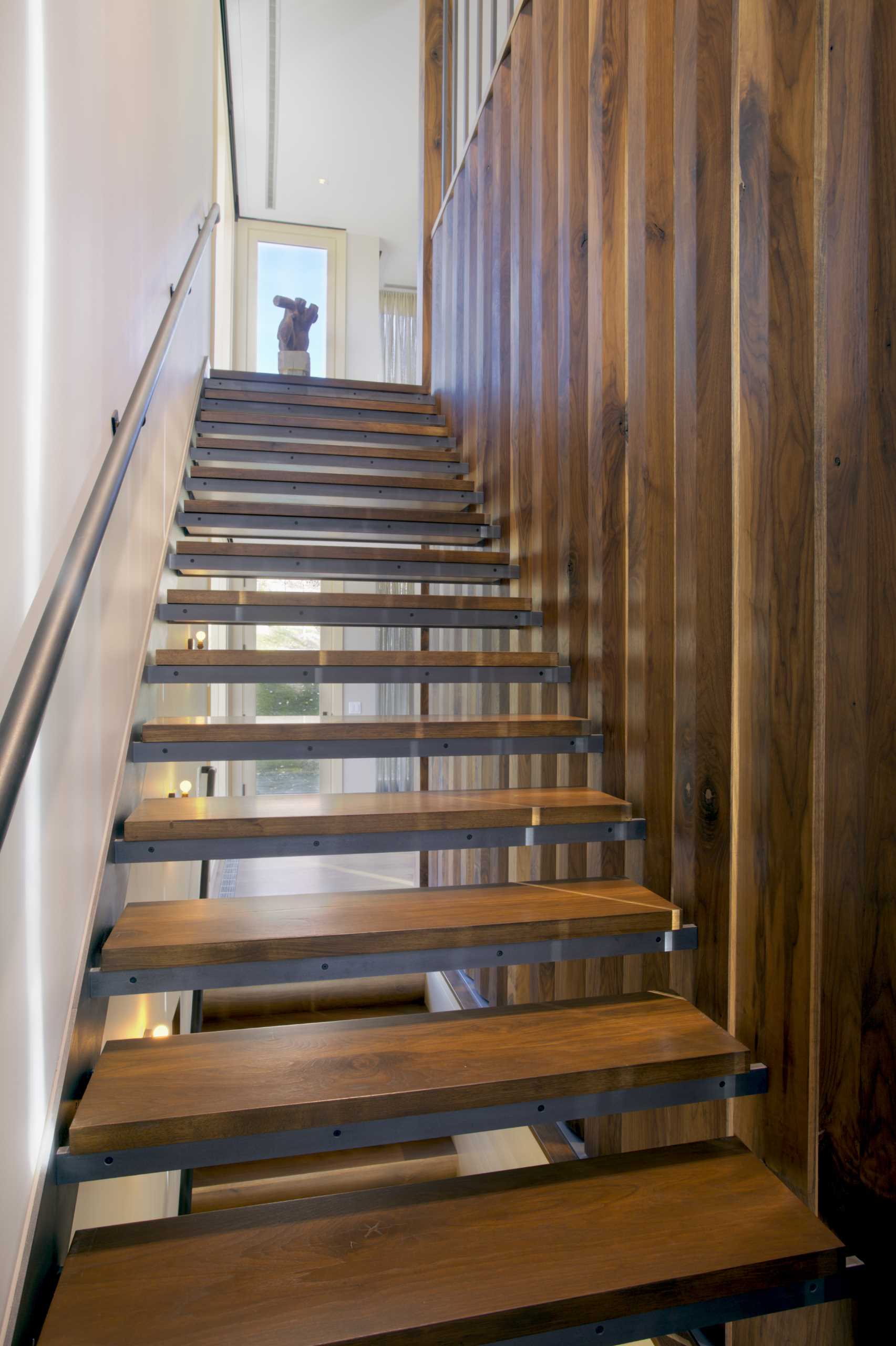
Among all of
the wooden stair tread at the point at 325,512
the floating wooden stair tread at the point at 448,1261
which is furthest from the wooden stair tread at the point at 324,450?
the floating wooden stair tread at the point at 448,1261

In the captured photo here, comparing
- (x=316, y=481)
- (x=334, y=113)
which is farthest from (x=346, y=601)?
(x=334, y=113)

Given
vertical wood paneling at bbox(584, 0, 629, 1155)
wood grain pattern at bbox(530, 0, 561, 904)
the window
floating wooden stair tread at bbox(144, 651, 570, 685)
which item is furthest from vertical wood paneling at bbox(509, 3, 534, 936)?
the window

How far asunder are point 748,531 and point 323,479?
1986 millimetres

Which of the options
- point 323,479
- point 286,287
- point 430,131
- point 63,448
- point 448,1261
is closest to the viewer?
point 448,1261

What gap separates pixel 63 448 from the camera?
48.5 inches

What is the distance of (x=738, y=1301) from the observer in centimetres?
109

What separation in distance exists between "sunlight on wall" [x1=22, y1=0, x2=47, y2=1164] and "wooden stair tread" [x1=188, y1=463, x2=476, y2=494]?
1.92 meters

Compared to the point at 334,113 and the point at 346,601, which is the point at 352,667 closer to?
the point at 346,601

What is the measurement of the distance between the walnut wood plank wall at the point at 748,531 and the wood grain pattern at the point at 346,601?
0.92ft

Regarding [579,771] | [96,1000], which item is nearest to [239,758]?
[96,1000]

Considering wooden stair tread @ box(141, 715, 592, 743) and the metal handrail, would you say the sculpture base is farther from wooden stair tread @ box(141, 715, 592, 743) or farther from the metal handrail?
the metal handrail

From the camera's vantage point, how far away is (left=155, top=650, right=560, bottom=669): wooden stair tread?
83.2 inches

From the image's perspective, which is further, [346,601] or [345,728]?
[346,601]

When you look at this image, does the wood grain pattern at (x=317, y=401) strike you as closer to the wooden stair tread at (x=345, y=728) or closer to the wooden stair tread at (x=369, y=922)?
the wooden stair tread at (x=345, y=728)
